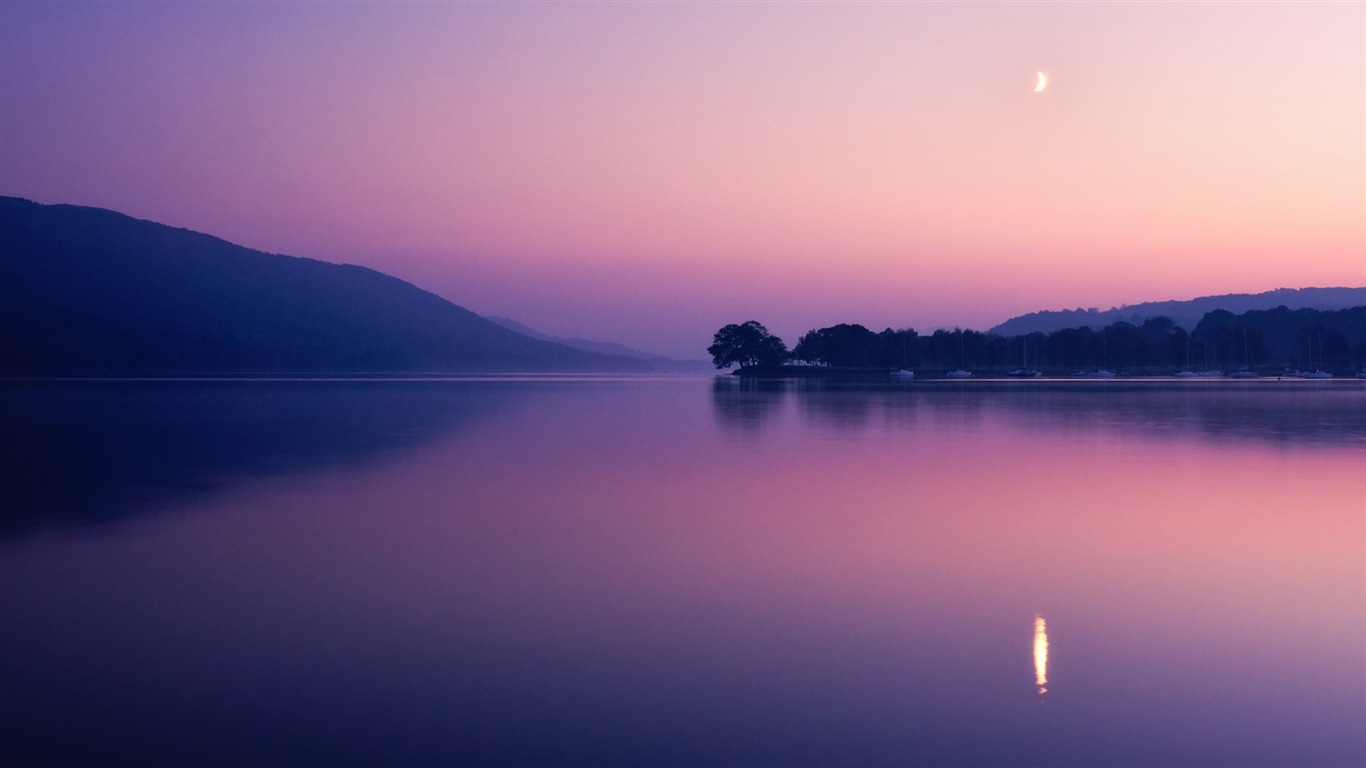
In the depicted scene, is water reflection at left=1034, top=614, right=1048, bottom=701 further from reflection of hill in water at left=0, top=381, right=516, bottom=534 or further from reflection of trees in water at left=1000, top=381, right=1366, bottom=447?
reflection of trees in water at left=1000, top=381, right=1366, bottom=447

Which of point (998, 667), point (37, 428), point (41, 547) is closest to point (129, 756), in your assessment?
point (998, 667)

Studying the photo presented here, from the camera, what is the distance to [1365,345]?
191m

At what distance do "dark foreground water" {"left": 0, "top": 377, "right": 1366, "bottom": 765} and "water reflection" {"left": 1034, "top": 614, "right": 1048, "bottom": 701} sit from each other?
0.06 meters

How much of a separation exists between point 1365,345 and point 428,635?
22777 cm

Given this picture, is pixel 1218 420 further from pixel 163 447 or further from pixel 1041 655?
pixel 163 447

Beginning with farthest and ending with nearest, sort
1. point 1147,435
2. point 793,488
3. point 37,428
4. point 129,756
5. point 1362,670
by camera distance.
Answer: point 37,428 < point 1147,435 < point 793,488 < point 1362,670 < point 129,756

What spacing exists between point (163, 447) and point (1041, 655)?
98.8 feet

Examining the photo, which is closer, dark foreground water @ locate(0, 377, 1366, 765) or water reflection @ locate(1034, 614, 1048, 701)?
dark foreground water @ locate(0, 377, 1366, 765)

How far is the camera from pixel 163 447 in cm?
3144

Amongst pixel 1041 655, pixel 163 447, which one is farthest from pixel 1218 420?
pixel 163 447

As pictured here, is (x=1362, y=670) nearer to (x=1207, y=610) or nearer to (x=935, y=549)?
(x=1207, y=610)

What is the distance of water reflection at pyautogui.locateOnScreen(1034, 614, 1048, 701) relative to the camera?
27.4 ft


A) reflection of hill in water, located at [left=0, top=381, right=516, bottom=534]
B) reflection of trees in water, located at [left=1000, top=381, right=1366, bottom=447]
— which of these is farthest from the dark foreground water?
reflection of trees in water, located at [left=1000, top=381, right=1366, bottom=447]

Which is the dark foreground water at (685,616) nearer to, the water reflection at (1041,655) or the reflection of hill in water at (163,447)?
the water reflection at (1041,655)
